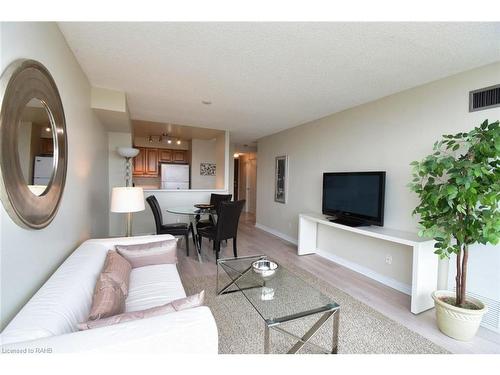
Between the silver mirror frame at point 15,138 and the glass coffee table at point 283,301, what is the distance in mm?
1390

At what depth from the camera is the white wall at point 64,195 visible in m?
1.02

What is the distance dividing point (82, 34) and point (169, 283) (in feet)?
6.69

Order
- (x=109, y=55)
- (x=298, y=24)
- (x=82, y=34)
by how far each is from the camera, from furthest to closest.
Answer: (x=109, y=55) → (x=82, y=34) → (x=298, y=24)

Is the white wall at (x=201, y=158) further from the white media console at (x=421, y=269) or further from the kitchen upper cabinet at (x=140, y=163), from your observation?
the white media console at (x=421, y=269)

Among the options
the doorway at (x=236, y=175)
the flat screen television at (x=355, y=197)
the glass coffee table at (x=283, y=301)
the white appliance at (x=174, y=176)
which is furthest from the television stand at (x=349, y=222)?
the doorway at (x=236, y=175)

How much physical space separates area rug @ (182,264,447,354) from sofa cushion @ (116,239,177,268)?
24.5 inches

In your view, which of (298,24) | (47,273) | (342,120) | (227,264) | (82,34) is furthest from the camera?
(342,120)

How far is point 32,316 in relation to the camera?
37.9 inches

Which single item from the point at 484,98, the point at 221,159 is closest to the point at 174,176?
the point at 221,159

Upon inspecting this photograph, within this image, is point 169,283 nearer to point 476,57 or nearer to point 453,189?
point 453,189

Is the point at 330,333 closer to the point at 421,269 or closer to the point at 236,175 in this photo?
the point at 421,269

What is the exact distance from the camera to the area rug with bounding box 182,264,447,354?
1651 millimetres
